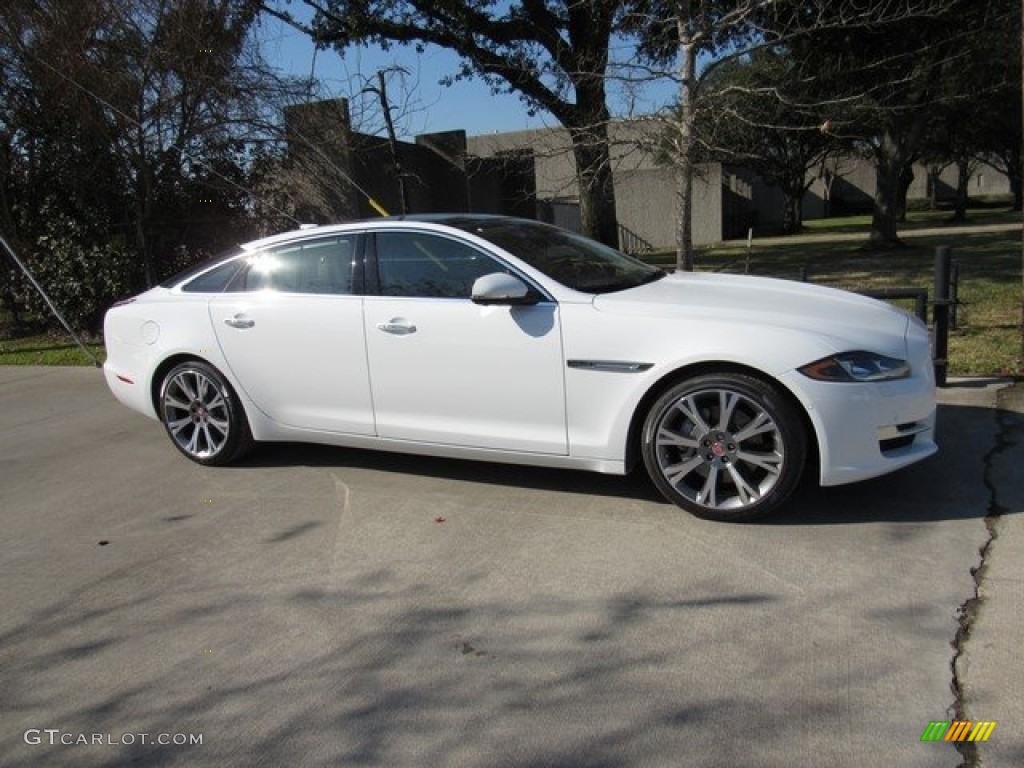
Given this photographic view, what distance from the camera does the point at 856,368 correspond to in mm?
4023

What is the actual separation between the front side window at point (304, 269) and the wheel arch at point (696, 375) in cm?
194

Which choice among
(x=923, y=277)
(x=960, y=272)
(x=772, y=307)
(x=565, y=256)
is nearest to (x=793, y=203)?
(x=960, y=272)

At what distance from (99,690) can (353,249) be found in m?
2.88

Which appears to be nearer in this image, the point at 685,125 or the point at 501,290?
the point at 501,290

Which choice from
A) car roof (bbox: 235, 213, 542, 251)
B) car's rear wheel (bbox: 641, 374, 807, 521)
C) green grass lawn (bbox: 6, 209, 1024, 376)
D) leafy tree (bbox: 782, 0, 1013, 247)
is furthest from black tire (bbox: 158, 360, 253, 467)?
leafy tree (bbox: 782, 0, 1013, 247)

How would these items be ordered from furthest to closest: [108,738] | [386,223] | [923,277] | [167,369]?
[923,277]
[167,369]
[386,223]
[108,738]

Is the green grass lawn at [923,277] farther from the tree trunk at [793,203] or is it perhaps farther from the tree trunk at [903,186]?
the tree trunk at [903,186]

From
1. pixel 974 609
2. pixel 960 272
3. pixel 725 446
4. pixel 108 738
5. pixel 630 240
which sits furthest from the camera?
pixel 630 240

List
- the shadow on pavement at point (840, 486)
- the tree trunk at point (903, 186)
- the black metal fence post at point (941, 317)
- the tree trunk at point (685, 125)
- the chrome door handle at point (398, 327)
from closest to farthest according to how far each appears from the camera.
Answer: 1. the shadow on pavement at point (840, 486)
2. the chrome door handle at point (398, 327)
3. the black metal fence post at point (941, 317)
4. the tree trunk at point (685, 125)
5. the tree trunk at point (903, 186)

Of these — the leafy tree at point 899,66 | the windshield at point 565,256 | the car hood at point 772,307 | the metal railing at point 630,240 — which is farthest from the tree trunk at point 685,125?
the metal railing at point 630,240

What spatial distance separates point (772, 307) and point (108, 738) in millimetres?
3439

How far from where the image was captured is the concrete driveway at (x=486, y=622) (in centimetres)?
273

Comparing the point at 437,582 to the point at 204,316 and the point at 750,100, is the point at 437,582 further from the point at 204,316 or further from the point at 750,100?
the point at 750,100

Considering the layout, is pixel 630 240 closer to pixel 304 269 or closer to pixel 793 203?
pixel 793 203
